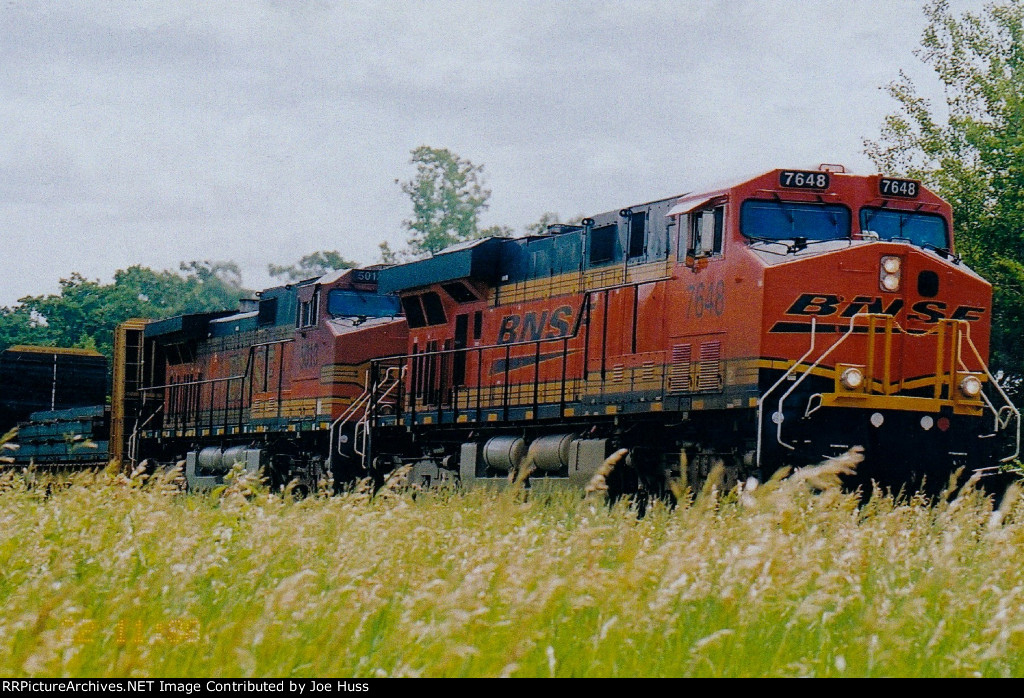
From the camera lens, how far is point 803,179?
13633 mm

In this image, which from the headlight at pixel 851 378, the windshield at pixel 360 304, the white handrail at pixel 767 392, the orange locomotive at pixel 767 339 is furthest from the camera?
the windshield at pixel 360 304

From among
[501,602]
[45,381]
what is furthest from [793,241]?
[45,381]

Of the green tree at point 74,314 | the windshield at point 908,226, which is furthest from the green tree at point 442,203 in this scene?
the windshield at point 908,226

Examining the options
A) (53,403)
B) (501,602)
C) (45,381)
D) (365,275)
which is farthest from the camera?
(53,403)

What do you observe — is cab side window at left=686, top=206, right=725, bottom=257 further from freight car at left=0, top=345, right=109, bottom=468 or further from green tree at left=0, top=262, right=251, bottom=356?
green tree at left=0, top=262, right=251, bottom=356

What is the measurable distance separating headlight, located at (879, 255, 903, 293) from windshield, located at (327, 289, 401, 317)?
10.1m

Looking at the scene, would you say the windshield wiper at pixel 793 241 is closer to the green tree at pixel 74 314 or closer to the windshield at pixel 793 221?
the windshield at pixel 793 221

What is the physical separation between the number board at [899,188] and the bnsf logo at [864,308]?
1.35m

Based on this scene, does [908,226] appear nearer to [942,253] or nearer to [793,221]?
[942,253]

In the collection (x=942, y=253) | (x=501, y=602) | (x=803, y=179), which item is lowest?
(x=501, y=602)

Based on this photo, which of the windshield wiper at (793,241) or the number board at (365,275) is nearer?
the windshield wiper at (793,241)

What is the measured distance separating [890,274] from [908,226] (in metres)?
1.21

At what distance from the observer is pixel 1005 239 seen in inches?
915

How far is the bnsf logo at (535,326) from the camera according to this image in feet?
52.6
